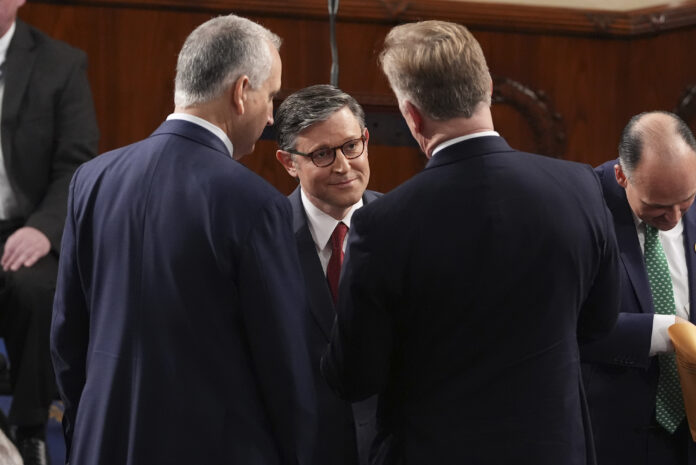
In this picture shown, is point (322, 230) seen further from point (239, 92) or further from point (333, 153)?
point (239, 92)

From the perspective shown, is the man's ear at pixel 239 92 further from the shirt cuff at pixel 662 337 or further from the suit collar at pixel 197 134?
the shirt cuff at pixel 662 337

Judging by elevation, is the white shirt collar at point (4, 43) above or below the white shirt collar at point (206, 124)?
below

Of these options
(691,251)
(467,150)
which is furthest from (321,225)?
(691,251)

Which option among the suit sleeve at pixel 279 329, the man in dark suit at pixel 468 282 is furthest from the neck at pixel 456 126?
the suit sleeve at pixel 279 329

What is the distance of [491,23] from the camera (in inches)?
189

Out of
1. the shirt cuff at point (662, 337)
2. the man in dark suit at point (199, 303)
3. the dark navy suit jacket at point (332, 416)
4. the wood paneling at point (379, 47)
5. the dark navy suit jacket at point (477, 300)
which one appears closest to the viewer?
the dark navy suit jacket at point (477, 300)

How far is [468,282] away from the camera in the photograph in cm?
180

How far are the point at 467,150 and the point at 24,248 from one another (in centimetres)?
189

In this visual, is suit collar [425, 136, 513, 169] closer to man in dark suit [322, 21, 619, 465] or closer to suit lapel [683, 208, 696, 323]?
man in dark suit [322, 21, 619, 465]

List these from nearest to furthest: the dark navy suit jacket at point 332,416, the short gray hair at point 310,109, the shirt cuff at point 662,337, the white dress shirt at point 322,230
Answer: the dark navy suit jacket at point 332,416
the shirt cuff at point 662,337
the white dress shirt at point 322,230
the short gray hair at point 310,109

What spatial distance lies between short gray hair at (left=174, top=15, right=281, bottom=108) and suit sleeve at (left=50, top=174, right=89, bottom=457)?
1.16ft

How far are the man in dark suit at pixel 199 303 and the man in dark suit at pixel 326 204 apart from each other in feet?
1.00

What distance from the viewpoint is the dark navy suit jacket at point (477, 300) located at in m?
1.80

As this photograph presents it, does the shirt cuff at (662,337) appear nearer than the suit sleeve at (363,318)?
No
